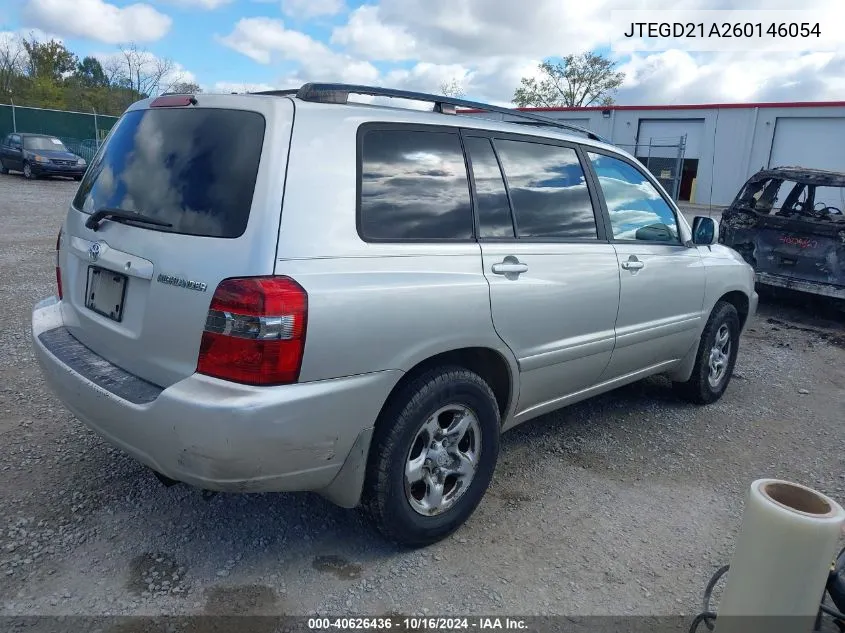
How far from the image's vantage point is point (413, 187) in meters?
2.76

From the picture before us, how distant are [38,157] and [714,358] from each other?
→ 21.6 m

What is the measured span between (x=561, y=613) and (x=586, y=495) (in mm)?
970

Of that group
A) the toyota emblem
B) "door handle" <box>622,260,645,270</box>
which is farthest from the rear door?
the toyota emblem

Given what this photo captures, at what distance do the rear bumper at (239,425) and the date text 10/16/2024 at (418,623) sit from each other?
434 mm

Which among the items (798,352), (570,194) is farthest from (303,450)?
(798,352)

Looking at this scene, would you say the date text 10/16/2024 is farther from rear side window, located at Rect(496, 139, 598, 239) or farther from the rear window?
rear side window, located at Rect(496, 139, 598, 239)

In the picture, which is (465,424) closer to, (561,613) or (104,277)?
(561,613)

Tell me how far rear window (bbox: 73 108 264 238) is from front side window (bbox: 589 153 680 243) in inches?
85.1

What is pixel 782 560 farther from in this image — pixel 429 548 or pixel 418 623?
pixel 429 548

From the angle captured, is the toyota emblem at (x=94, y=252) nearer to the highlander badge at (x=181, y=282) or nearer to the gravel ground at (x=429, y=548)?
the highlander badge at (x=181, y=282)

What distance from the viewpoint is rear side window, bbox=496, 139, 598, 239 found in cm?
322

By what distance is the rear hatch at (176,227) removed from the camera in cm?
229

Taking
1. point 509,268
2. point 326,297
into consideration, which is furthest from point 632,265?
point 326,297

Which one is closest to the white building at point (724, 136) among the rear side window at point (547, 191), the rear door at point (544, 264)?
the rear side window at point (547, 191)
